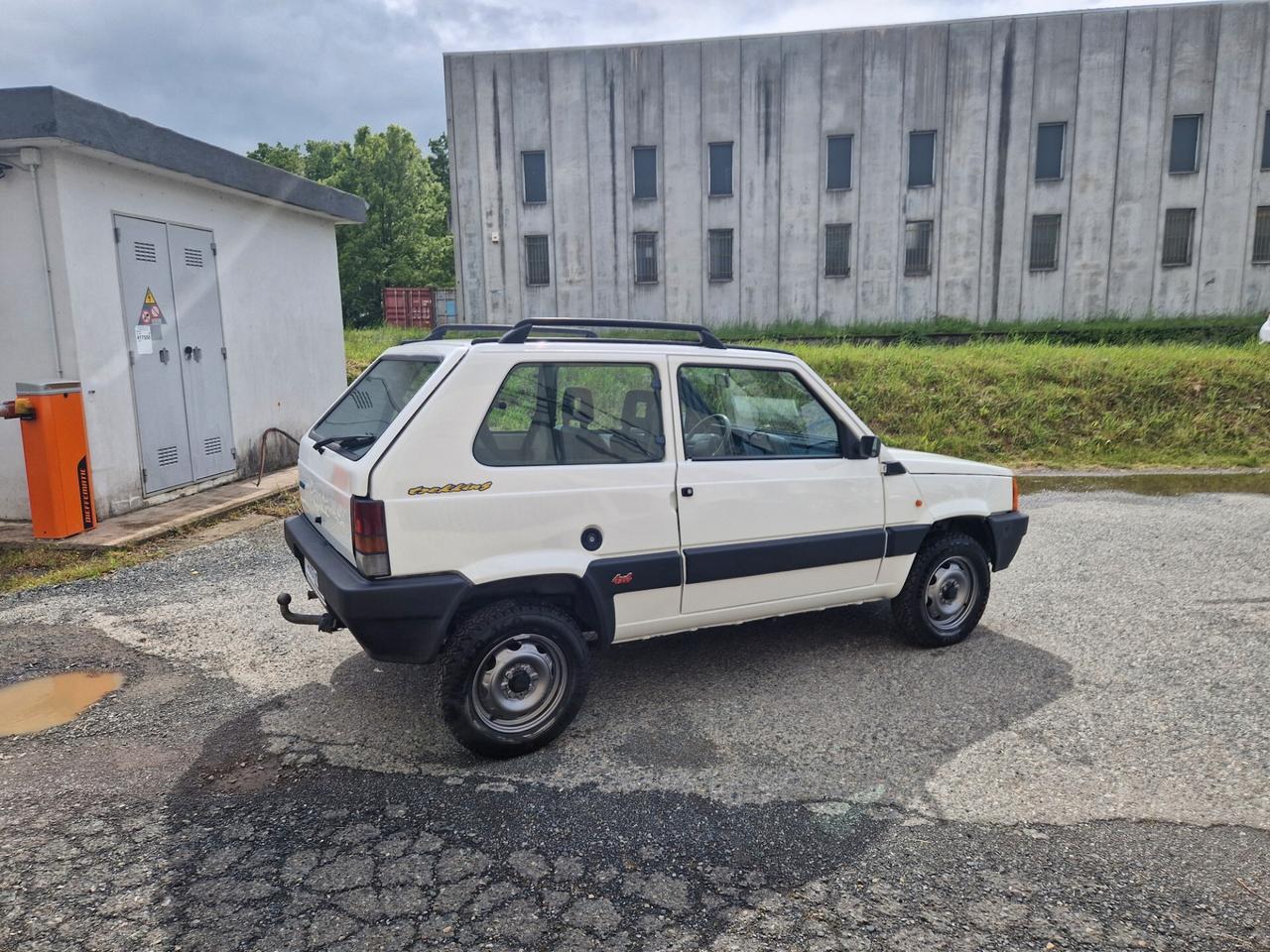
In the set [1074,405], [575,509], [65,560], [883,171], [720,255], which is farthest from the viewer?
[720,255]

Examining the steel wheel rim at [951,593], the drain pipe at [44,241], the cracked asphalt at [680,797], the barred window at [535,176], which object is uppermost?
the barred window at [535,176]

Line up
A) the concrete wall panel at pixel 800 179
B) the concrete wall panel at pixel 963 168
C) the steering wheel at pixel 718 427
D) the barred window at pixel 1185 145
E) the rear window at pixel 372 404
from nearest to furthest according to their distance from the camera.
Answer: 1. the rear window at pixel 372 404
2. the steering wheel at pixel 718 427
3. the barred window at pixel 1185 145
4. the concrete wall panel at pixel 963 168
5. the concrete wall panel at pixel 800 179

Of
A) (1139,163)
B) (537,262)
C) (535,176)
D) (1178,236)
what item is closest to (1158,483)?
(1139,163)

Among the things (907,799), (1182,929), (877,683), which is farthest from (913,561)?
(1182,929)

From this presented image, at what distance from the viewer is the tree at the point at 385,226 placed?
49.3 m

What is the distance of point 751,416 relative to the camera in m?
4.75

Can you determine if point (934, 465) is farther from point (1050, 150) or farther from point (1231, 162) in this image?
point (1231, 162)

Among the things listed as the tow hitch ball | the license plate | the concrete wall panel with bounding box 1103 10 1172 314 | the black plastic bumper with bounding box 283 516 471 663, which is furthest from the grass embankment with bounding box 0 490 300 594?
the concrete wall panel with bounding box 1103 10 1172 314

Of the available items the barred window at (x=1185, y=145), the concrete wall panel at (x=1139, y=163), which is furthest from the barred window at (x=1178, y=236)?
the barred window at (x=1185, y=145)

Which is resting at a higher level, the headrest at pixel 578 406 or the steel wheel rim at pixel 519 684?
the headrest at pixel 578 406

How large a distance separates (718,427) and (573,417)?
822 mm

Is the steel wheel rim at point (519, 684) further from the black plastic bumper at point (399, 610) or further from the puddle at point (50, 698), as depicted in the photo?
the puddle at point (50, 698)

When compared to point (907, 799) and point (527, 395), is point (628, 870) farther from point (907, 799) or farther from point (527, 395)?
point (527, 395)

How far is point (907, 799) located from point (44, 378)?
26.2 ft
